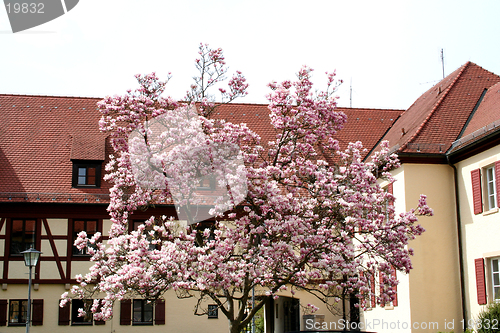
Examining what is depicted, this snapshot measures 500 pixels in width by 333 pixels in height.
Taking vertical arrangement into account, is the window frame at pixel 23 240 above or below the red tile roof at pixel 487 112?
below

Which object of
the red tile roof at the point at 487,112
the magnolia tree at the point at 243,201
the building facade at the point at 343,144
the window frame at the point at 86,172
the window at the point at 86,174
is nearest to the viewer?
the magnolia tree at the point at 243,201

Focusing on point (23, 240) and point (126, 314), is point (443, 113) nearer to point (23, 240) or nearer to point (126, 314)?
point (126, 314)

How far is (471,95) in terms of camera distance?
22.7 metres

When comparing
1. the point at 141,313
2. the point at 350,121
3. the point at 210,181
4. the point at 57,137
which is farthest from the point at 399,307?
the point at 57,137

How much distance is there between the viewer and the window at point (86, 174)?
24562 mm

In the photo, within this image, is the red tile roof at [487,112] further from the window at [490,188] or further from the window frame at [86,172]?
the window frame at [86,172]

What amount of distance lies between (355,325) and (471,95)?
930 cm

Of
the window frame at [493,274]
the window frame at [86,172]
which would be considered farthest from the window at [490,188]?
the window frame at [86,172]

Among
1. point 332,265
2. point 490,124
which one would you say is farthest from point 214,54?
point 490,124

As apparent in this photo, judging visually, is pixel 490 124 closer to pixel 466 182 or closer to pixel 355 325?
pixel 466 182

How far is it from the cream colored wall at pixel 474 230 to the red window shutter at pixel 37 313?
581 inches

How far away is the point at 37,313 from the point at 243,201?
13.6m

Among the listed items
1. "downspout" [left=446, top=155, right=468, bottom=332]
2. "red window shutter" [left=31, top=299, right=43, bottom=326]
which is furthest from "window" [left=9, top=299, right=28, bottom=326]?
"downspout" [left=446, top=155, right=468, bottom=332]

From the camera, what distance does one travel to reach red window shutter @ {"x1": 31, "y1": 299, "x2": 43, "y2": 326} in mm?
22922
